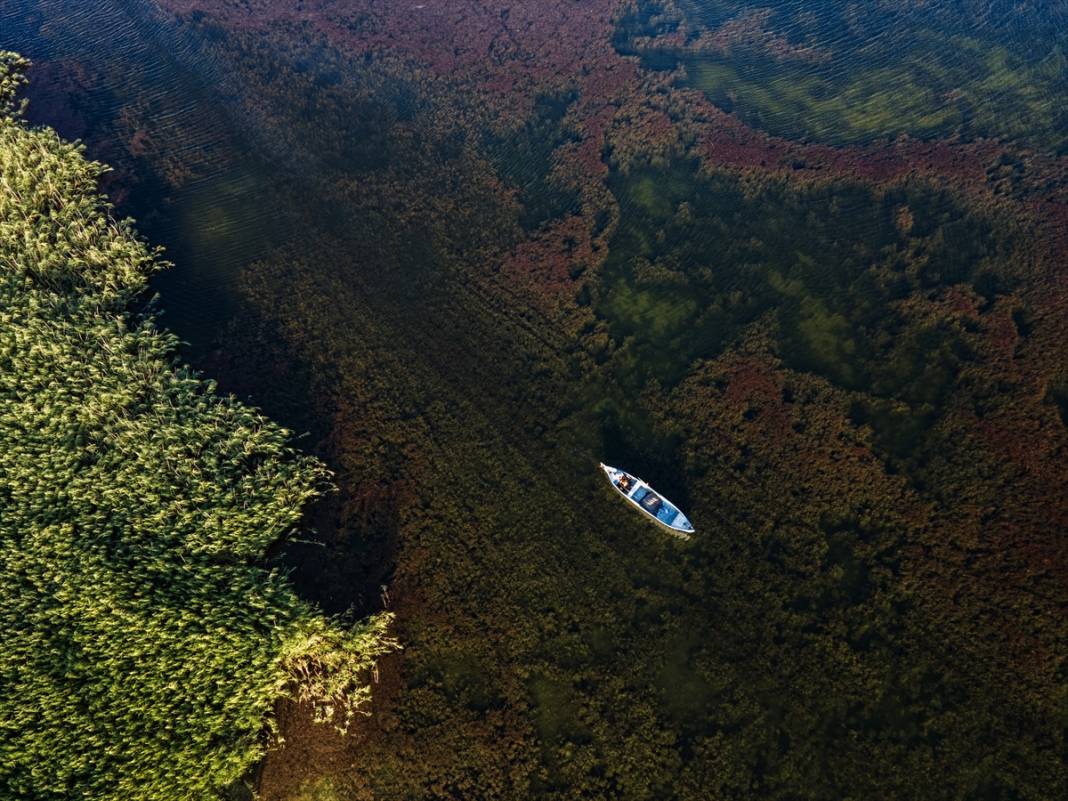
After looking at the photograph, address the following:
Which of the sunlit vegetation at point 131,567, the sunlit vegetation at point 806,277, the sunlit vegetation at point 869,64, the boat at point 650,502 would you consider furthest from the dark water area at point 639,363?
the sunlit vegetation at point 131,567

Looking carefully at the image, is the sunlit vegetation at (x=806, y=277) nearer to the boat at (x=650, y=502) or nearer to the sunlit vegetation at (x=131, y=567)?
the boat at (x=650, y=502)

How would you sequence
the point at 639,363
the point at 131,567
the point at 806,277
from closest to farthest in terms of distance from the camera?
1. the point at 131,567
2. the point at 639,363
3. the point at 806,277

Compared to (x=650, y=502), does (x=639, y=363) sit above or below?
above

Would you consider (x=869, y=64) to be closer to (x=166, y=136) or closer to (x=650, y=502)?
(x=650, y=502)

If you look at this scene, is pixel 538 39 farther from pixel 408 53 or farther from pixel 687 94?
pixel 687 94

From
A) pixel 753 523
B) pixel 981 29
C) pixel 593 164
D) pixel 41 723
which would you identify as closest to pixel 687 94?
pixel 593 164

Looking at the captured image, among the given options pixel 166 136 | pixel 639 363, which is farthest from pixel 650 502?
pixel 166 136
